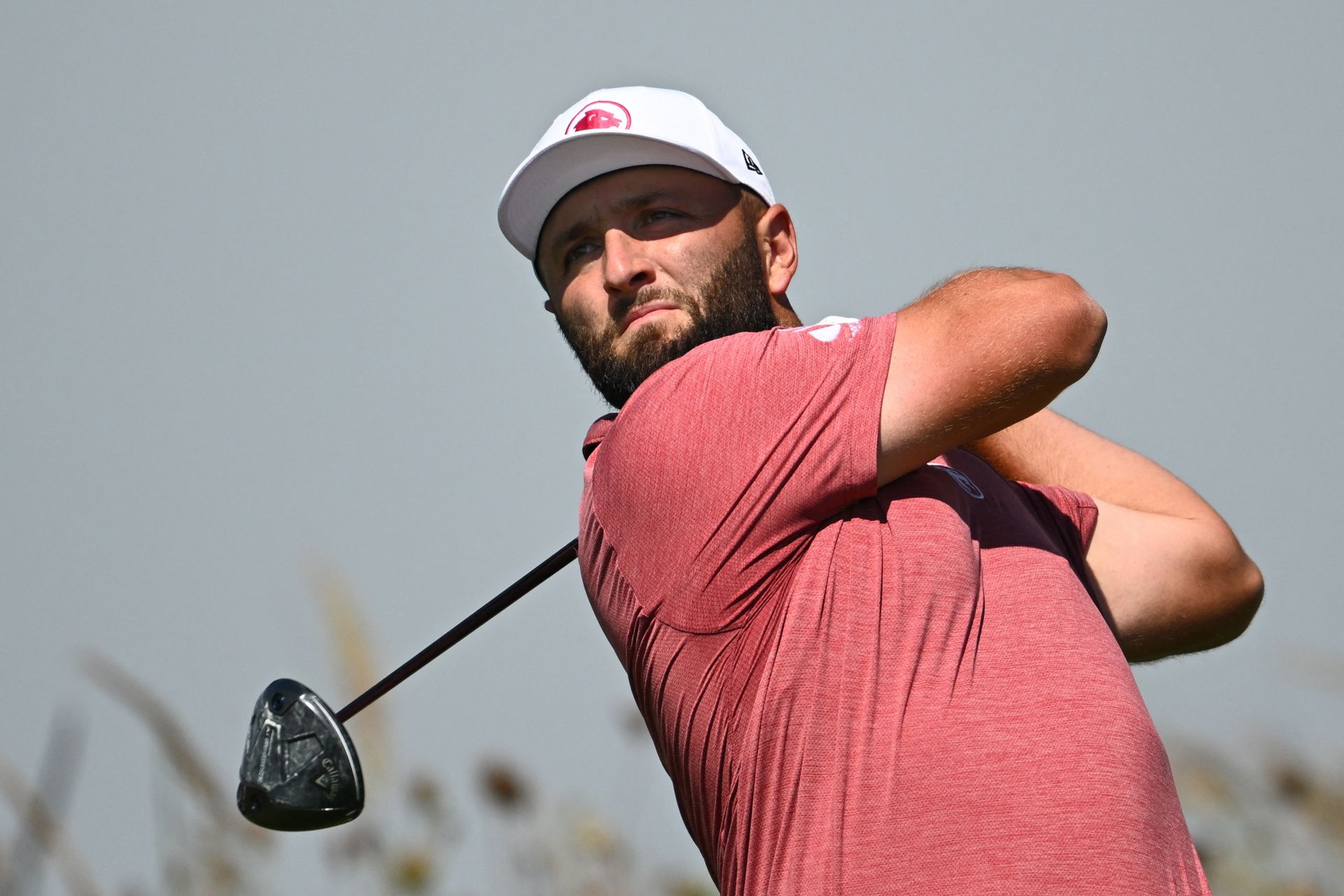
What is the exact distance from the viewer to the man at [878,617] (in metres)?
2.01

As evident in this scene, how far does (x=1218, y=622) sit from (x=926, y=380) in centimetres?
109

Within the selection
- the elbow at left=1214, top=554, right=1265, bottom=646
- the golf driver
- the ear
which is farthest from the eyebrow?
the elbow at left=1214, top=554, right=1265, bottom=646

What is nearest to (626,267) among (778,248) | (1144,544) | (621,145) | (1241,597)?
(621,145)

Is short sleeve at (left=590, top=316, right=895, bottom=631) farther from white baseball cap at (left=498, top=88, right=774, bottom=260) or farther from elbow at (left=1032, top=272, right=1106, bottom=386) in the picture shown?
white baseball cap at (left=498, top=88, right=774, bottom=260)

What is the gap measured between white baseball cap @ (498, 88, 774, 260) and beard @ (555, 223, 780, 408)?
0.19m

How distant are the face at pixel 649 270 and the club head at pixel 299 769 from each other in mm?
766

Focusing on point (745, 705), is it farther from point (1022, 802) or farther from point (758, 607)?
point (1022, 802)

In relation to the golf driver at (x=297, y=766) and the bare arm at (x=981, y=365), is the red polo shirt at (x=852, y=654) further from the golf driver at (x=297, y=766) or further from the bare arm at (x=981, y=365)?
the golf driver at (x=297, y=766)

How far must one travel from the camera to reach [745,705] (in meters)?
2.17

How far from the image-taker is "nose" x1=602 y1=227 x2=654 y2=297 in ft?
9.13

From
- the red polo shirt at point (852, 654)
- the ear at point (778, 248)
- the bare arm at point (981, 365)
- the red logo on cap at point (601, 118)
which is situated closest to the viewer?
the red polo shirt at point (852, 654)

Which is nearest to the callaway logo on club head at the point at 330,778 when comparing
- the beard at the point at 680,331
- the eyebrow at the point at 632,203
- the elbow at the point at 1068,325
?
the beard at the point at 680,331

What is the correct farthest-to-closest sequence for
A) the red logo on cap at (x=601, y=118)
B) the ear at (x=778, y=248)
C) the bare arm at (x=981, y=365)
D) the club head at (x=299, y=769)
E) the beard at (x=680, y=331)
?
the ear at (x=778, y=248) < the red logo on cap at (x=601, y=118) < the beard at (x=680, y=331) < the club head at (x=299, y=769) < the bare arm at (x=981, y=365)

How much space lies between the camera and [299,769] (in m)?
2.60
